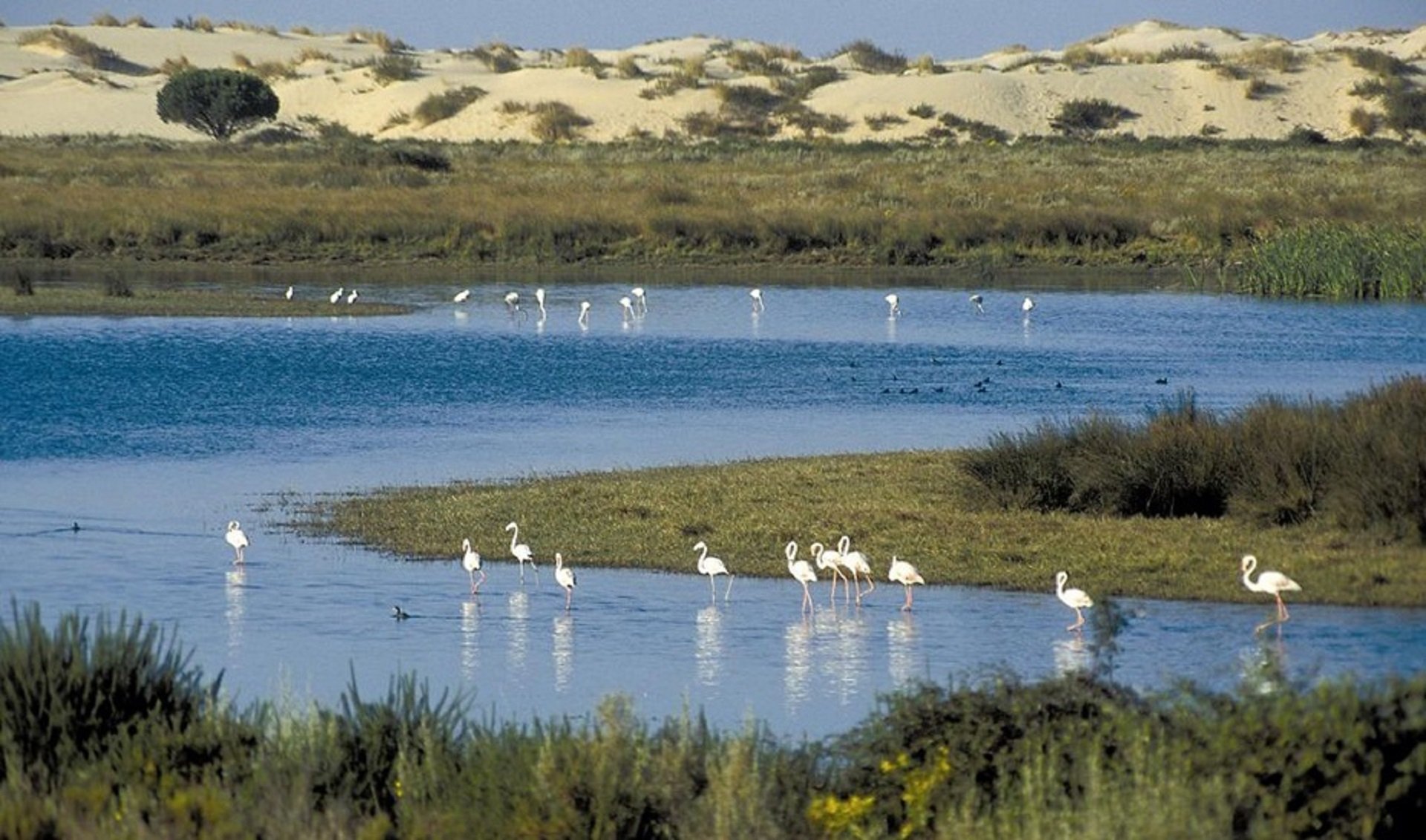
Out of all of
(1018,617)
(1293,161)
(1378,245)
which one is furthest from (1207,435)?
(1293,161)

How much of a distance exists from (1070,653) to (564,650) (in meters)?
3.14

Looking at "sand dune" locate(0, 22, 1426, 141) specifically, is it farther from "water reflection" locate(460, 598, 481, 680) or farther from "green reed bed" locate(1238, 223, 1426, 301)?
"water reflection" locate(460, 598, 481, 680)

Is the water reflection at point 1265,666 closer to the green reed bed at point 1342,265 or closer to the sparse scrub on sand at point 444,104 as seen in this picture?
the green reed bed at point 1342,265

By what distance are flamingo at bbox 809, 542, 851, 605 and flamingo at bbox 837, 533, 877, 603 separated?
0.06 metres

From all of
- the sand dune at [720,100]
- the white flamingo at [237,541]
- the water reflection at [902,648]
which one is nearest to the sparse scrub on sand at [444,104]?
the sand dune at [720,100]

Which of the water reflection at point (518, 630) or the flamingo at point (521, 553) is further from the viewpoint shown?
the flamingo at point (521, 553)

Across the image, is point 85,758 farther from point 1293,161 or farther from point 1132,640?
point 1293,161

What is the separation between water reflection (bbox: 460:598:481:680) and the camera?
1377 cm

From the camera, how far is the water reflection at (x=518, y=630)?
14078 millimetres

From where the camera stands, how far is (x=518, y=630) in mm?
15102

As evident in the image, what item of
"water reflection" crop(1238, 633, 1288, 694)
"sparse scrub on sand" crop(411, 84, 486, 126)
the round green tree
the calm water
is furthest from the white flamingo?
"sparse scrub on sand" crop(411, 84, 486, 126)

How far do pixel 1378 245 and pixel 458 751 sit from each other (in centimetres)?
3790

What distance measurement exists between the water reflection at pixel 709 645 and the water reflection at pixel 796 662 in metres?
0.41

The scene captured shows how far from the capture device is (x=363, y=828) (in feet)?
26.9
